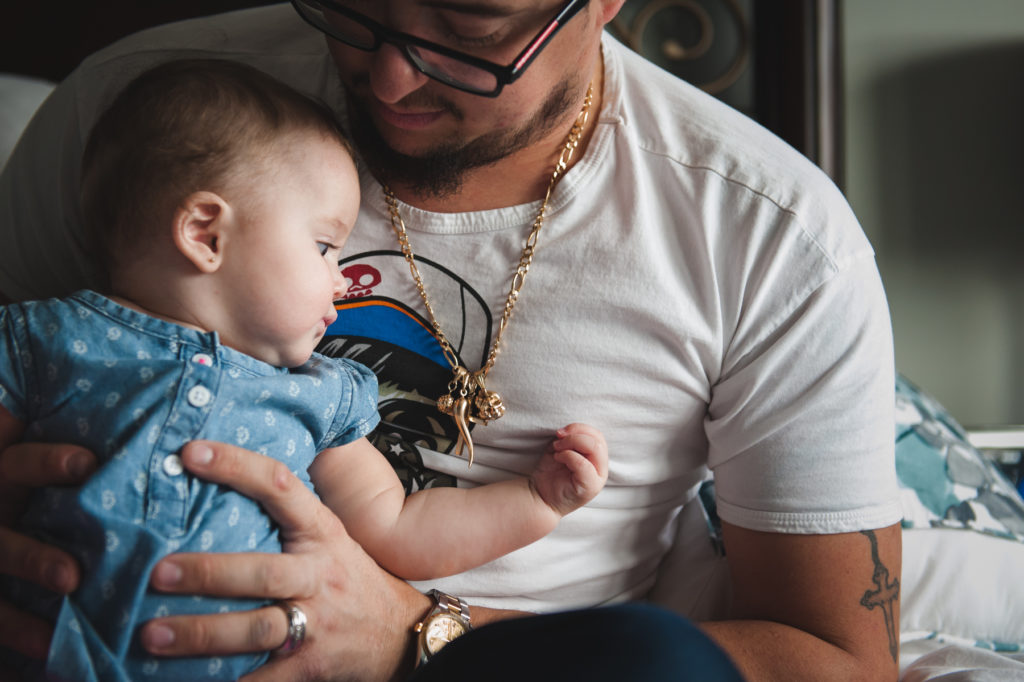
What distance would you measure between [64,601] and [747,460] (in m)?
0.78

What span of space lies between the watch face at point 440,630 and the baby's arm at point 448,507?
6 centimetres

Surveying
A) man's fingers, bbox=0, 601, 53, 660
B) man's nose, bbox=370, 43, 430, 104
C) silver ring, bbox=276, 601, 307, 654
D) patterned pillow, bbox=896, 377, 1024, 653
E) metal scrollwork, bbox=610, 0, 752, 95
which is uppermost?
metal scrollwork, bbox=610, 0, 752, 95

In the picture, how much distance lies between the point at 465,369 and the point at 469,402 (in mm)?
45

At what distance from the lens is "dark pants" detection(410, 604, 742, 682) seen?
2.21 feet

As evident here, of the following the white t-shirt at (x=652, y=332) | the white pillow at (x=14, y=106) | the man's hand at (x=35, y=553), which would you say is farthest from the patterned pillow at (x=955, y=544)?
the white pillow at (x=14, y=106)

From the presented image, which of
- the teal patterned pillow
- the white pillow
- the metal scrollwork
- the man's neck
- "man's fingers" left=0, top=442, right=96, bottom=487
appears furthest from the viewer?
the metal scrollwork

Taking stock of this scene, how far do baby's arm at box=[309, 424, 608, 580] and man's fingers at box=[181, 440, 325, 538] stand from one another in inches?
4.6

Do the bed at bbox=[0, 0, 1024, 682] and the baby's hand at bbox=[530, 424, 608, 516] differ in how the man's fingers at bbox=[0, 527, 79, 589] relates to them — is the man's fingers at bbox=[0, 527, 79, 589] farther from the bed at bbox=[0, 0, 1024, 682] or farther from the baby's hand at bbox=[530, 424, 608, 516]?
the bed at bbox=[0, 0, 1024, 682]

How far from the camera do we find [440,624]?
1.01m

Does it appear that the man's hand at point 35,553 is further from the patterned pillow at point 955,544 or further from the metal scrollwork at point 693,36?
the metal scrollwork at point 693,36

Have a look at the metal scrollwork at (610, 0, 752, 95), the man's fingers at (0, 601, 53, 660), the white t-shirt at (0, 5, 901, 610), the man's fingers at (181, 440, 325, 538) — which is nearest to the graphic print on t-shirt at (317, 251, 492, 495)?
the white t-shirt at (0, 5, 901, 610)

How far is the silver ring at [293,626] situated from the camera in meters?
0.87

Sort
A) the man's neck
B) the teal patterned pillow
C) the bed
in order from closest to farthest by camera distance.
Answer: the man's neck
the bed
the teal patterned pillow

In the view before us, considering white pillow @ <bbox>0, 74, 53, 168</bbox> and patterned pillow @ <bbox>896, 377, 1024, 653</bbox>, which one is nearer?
patterned pillow @ <bbox>896, 377, 1024, 653</bbox>
